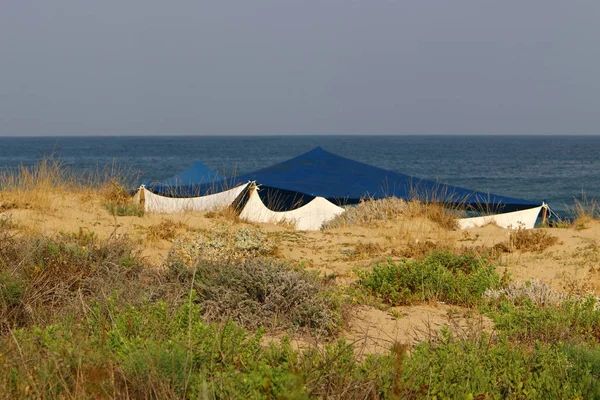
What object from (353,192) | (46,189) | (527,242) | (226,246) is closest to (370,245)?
(527,242)

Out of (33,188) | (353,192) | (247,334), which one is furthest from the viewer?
(353,192)

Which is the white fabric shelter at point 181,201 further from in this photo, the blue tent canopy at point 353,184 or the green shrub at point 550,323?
the green shrub at point 550,323

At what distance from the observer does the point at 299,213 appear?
53.1 ft

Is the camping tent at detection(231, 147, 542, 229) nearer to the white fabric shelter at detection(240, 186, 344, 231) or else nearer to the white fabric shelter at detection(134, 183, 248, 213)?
the white fabric shelter at detection(240, 186, 344, 231)

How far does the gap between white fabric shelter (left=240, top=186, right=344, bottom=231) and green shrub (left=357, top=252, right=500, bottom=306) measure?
8.38m

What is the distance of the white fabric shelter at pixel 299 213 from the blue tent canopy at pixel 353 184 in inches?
12.8

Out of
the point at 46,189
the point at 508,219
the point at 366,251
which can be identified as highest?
the point at 46,189

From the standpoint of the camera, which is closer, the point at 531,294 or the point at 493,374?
the point at 493,374

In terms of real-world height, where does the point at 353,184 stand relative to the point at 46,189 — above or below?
below

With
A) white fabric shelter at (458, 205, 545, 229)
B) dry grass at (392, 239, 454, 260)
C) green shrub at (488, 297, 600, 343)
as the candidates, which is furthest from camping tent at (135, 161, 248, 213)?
green shrub at (488, 297, 600, 343)

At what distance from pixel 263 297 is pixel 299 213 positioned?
407 inches

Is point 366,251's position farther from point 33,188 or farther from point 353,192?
point 353,192

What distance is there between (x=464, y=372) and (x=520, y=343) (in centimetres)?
135

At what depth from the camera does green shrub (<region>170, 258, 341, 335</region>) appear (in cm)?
556
